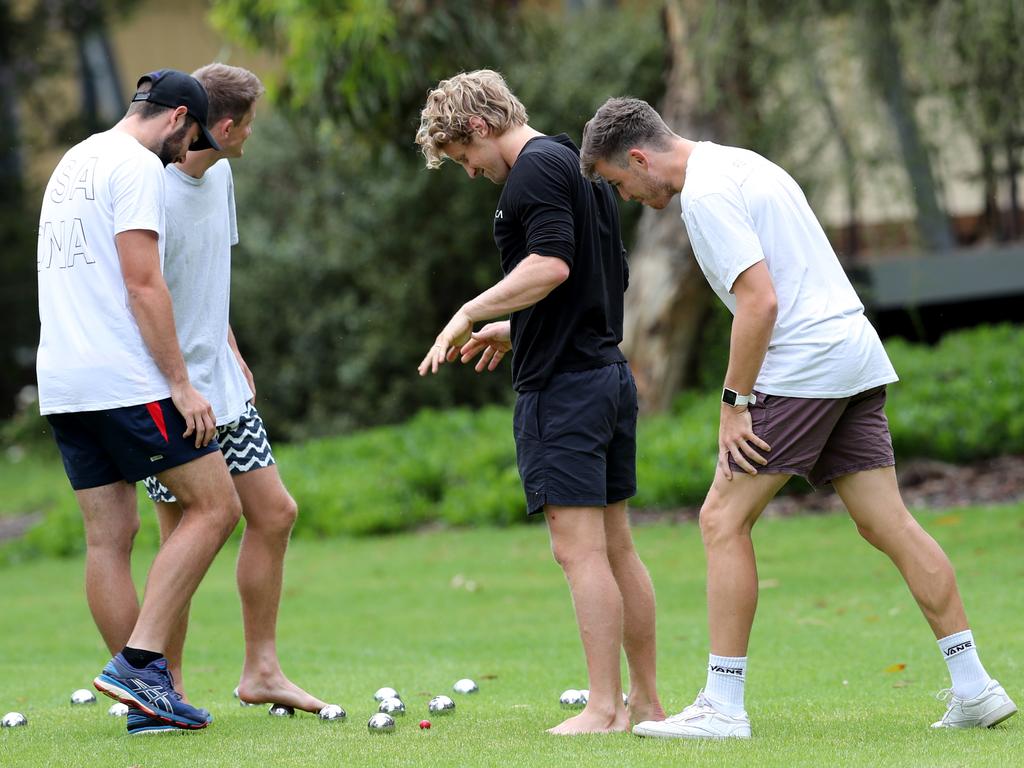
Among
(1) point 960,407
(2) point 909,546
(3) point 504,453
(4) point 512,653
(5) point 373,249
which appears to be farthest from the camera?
(5) point 373,249

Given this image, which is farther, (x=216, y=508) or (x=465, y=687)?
(x=465, y=687)

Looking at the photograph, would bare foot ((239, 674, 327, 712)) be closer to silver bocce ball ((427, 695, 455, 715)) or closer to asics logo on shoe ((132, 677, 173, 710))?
silver bocce ball ((427, 695, 455, 715))

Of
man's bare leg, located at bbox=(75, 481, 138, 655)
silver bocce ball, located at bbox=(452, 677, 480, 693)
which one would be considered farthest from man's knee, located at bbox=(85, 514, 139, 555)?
silver bocce ball, located at bbox=(452, 677, 480, 693)

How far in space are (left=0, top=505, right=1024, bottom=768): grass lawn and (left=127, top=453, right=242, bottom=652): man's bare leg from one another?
429mm

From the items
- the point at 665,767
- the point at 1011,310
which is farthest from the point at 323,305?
the point at 665,767

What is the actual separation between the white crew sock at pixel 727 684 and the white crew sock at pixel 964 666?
66 centimetres

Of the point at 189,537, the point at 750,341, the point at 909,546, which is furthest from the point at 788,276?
the point at 189,537

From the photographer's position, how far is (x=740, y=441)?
4488mm

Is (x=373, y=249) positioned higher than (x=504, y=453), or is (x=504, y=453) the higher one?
(x=373, y=249)

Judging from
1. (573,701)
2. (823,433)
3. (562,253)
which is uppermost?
(562,253)

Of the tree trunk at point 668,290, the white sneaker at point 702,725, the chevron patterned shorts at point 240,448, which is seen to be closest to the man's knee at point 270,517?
the chevron patterned shorts at point 240,448

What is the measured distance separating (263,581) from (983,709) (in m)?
2.56

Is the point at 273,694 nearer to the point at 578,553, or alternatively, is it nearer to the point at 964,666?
the point at 578,553

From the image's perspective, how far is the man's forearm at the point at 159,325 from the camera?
4.70 metres
